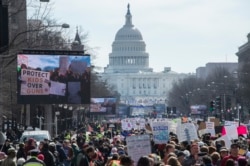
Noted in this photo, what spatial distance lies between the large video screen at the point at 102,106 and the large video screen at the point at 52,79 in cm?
5981

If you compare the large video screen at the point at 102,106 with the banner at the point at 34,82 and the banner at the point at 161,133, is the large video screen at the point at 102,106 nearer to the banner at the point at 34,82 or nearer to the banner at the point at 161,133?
the banner at the point at 34,82

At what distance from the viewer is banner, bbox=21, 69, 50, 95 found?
43688 millimetres

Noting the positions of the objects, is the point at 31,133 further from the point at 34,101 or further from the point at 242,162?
the point at 242,162

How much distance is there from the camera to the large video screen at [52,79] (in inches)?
1722

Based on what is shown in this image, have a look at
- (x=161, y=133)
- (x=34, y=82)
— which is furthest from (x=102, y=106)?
(x=161, y=133)

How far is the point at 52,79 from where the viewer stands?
1774 inches

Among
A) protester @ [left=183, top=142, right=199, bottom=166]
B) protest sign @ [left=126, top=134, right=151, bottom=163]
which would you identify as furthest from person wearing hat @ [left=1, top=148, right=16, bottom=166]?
protester @ [left=183, top=142, right=199, bottom=166]

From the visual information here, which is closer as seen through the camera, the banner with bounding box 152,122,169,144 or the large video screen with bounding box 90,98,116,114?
the banner with bounding box 152,122,169,144

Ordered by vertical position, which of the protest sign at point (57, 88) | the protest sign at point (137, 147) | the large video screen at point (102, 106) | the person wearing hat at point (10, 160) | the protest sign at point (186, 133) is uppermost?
the large video screen at point (102, 106)

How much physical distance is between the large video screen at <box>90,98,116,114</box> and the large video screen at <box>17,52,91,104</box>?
59.8 metres

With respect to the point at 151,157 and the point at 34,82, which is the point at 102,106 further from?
the point at 151,157

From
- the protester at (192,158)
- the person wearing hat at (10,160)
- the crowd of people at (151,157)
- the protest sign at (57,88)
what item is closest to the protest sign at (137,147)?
the crowd of people at (151,157)

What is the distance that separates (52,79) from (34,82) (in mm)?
1063

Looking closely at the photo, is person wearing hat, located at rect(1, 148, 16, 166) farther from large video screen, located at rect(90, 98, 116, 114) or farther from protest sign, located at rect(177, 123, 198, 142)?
large video screen, located at rect(90, 98, 116, 114)
